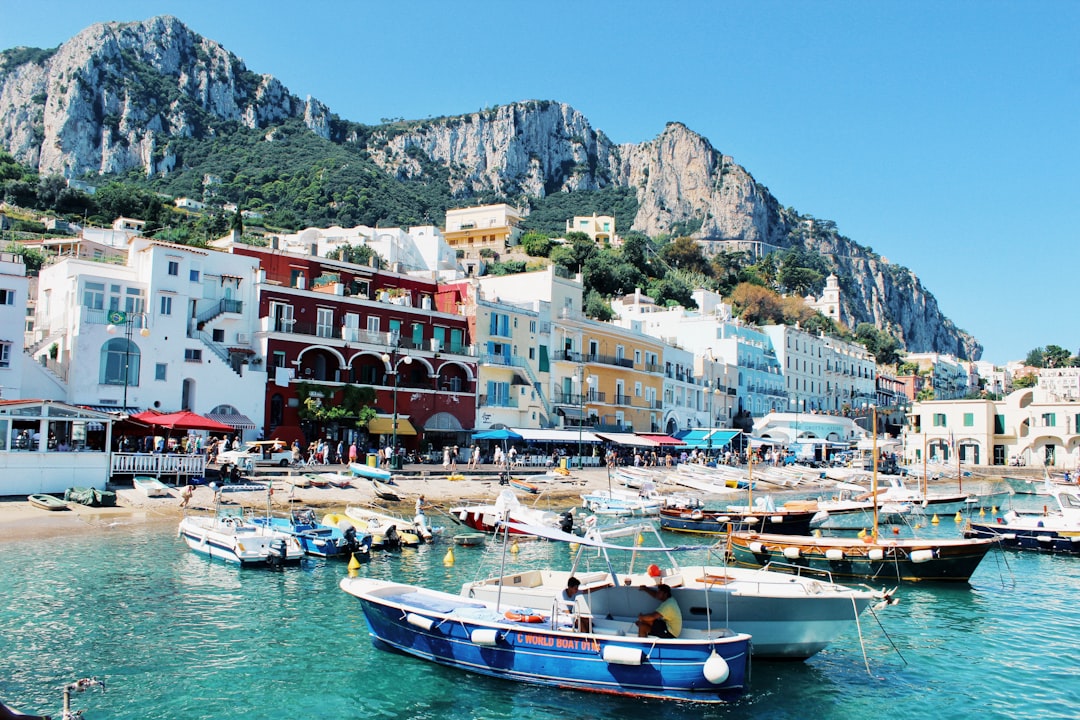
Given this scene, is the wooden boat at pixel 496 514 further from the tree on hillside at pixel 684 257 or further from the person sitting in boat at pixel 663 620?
the tree on hillside at pixel 684 257

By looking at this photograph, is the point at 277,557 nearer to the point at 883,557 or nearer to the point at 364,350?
the point at 883,557

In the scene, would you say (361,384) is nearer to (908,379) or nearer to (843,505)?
(843,505)

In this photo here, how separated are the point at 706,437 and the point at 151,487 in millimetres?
46940

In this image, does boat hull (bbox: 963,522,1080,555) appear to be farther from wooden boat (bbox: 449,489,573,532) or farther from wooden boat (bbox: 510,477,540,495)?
wooden boat (bbox: 510,477,540,495)

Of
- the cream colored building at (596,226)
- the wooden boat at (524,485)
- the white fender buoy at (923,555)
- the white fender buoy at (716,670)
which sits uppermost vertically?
the cream colored building at (596,226)

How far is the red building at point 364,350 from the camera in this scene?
45.8 meters

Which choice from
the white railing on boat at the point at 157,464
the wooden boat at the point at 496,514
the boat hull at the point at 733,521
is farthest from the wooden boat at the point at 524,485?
the white railing on boat at the point at 157,464

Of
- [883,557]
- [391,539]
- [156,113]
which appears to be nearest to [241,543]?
[391,539]

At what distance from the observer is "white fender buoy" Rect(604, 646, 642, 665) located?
14.1 m

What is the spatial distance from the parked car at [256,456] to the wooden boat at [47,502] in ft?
22.5

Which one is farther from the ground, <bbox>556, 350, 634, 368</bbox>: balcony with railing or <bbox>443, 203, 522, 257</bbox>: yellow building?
<bbox>443, 203, 522, 257</bbox>: yellow building

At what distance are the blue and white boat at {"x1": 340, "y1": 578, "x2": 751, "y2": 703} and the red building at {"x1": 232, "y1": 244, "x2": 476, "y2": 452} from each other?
99.0 ft

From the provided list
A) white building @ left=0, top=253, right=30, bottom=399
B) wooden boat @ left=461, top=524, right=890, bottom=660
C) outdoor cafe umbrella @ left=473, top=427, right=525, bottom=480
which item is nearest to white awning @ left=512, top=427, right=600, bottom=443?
outdoor cafe umbrella @ left=473, top=427, right=525, bottom=480

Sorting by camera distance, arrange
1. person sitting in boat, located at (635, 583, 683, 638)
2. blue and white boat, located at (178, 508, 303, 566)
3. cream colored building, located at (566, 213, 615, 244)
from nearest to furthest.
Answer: person sitting in boat, located at (635, 583, 683, 638), blue and white boat, located at (178, 508, 303, 566), cream colored building, located at (566, 213, 615, 244)
